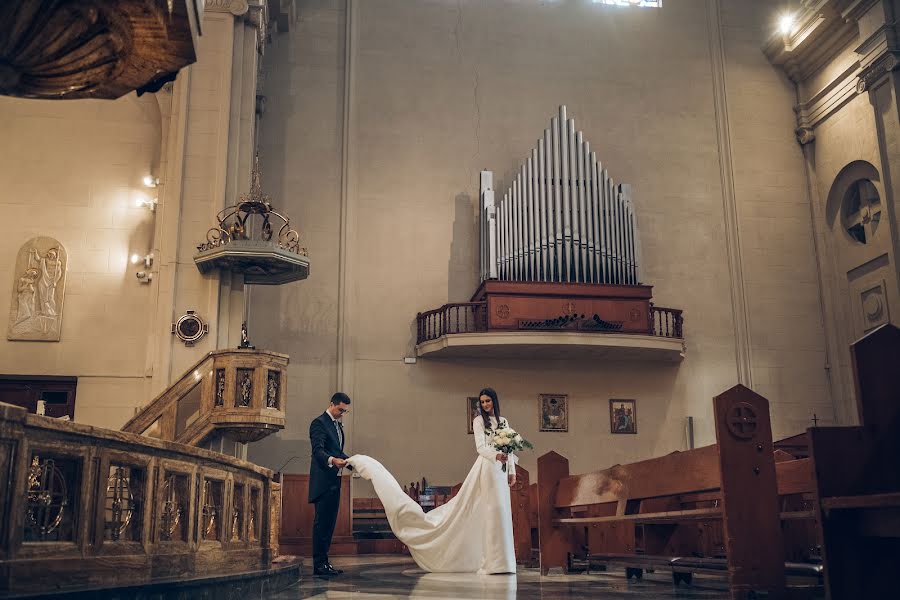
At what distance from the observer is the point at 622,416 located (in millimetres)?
16656

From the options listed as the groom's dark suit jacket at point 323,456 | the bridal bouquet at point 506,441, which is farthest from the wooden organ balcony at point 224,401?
the bridal bouquet at point 506,441

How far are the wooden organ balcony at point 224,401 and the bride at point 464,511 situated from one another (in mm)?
2168

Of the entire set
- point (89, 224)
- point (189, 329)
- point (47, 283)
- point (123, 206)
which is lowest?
point (189, 329)

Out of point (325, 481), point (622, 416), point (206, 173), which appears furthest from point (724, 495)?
point (622, 416)

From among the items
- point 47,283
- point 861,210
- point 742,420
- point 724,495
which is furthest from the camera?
point 861,210

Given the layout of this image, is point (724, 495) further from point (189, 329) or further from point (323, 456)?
point (189, 329)

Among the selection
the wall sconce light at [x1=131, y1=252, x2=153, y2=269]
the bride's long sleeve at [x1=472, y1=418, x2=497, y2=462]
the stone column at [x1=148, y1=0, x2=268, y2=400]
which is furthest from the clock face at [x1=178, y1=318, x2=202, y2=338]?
the bride's long sleeve at [x1=472, y1=418, x2=497, y2=462]

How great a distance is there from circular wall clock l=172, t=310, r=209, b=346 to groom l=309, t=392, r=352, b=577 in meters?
3.92

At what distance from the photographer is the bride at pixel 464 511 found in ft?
28.4

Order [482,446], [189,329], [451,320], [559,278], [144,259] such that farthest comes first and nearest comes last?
1. [451,320]
2. [559,278]
3. [144,259]
4. [189,329]
5. [482,446]

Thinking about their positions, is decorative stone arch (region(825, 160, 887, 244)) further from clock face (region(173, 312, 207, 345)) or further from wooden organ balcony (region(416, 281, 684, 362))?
clock face (region(173, 312, 207, 345))

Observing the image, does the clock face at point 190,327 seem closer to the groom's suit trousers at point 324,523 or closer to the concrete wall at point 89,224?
the concrete wall at point 89,224

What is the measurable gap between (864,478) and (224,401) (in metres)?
8.21

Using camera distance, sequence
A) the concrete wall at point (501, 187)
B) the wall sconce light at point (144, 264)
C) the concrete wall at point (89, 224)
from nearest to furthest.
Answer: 1. the concrete wall at point (89, 224)
2. the wall sconce light at point (144, 264)
3. the concrete wall at point (501, 187)
